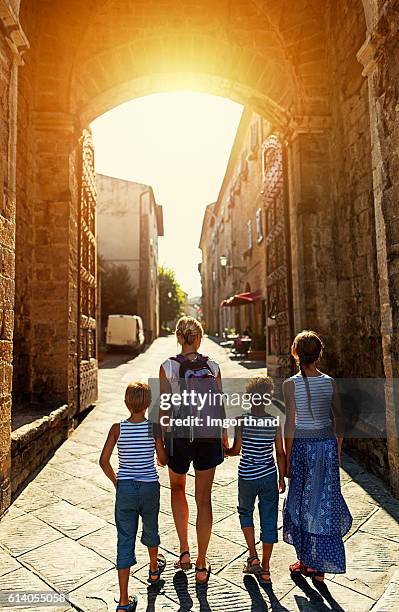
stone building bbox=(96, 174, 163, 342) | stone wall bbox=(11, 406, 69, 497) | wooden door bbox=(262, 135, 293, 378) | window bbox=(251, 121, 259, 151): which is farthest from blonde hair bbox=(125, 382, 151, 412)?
stone building bbox=(96, 174, 163, 342)

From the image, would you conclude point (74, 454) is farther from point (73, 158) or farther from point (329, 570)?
point (73, 158)

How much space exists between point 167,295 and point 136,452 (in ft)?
121

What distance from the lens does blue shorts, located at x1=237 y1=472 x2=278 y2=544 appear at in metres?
2.43

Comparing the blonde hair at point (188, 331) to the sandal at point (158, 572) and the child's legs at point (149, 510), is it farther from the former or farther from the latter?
the sandal at point (158, 572)

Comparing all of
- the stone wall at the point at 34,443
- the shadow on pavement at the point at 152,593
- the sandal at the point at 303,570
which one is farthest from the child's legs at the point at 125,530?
the stone wall at the point at 34,443

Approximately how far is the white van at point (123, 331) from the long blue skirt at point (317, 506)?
15698 millimetres

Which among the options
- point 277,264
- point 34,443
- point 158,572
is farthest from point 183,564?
point 277,264

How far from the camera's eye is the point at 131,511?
2.25 meters

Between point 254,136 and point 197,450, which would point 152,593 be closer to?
point 197,450

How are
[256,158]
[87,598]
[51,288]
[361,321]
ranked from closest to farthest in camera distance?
1. [87,598]
2. [361,321]
3. [51,288]
4. [256,158]

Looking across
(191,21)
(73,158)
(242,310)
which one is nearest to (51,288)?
(73,158)

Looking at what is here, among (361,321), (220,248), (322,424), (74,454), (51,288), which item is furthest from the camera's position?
(220,248)

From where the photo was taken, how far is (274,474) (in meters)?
2.49

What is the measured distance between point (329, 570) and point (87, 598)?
1.22 metres
